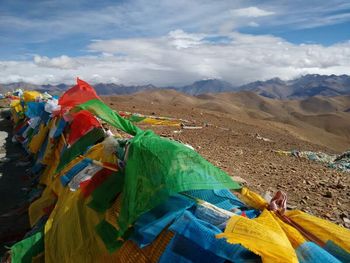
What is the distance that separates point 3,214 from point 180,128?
9.38 m

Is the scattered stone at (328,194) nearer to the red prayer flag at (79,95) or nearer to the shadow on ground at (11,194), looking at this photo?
the red prayer flag at (79,95)

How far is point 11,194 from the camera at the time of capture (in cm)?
750

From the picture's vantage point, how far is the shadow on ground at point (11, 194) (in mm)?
5657

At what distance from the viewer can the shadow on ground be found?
566 centimetres

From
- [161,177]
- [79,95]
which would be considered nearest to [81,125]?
[79,95]

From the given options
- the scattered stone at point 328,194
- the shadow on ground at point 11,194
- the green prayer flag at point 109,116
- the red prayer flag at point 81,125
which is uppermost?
the green prayer flag at point 109,116

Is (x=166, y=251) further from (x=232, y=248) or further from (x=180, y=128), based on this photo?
(x=180, y=128)

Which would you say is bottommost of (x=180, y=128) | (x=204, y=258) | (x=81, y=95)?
(x=180, y=128)

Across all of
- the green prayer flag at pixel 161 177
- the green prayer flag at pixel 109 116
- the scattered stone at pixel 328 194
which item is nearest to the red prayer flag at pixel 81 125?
the green prayer flag at pixel 109 116

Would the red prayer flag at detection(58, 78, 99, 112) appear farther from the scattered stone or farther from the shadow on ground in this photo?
the scattered stone

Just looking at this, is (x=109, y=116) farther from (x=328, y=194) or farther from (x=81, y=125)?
(x=328, y=194)

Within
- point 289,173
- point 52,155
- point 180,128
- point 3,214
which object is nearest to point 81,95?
point 52,155

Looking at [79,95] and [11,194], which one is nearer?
[79,95]

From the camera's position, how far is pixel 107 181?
400 cm
